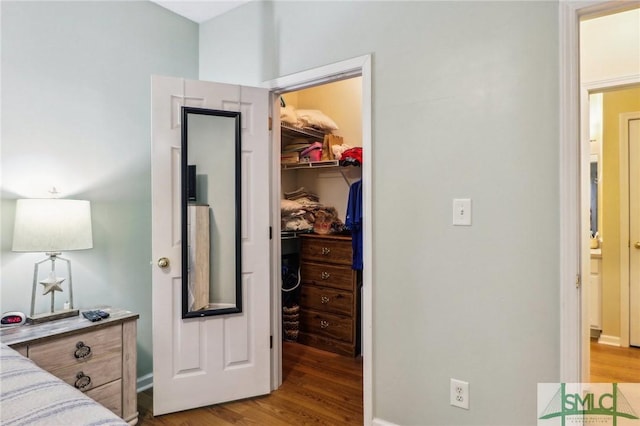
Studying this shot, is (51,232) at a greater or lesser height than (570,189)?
lesser

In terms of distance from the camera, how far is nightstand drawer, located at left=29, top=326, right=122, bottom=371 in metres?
1.75

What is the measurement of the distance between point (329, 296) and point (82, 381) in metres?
1.97

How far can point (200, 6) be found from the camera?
2.70m

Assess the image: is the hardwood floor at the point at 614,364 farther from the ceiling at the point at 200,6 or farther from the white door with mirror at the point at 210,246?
the ceiling at the point at 200,6

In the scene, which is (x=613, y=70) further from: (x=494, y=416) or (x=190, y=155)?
(x=190, y=155)

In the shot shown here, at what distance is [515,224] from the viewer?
1.70 m

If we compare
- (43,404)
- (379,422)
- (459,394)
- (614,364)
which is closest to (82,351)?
(43,404)

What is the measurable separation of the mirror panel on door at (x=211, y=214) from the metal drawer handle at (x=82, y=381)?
568 mm

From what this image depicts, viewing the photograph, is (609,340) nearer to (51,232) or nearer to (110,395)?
(110,395)

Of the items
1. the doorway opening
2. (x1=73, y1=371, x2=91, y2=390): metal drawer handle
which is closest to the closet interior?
(x1=73, y1=371, x2=91, y2=390): metal drawer handle

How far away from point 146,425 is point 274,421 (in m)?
0.72

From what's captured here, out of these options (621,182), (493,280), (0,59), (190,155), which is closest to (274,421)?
(493,280)

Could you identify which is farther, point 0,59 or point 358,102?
point 358,102

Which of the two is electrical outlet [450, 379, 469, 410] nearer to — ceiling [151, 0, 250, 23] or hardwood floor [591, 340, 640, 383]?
hardwood floor [591, 340, 640, 383]
